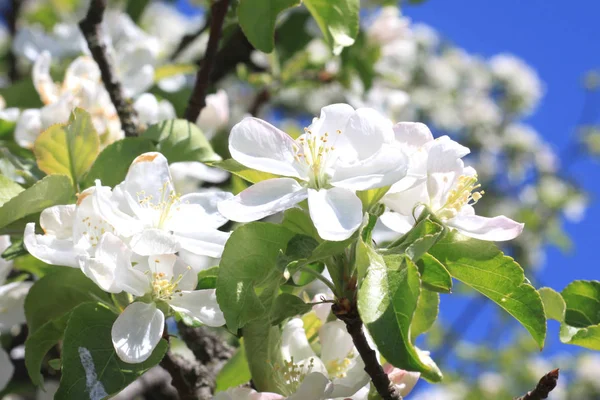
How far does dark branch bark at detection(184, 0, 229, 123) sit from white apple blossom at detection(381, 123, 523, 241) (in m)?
0.52

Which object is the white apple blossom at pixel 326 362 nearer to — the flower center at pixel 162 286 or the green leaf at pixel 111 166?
the flower center at pixel 162 286

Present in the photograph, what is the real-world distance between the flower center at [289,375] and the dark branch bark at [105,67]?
0.56 metres

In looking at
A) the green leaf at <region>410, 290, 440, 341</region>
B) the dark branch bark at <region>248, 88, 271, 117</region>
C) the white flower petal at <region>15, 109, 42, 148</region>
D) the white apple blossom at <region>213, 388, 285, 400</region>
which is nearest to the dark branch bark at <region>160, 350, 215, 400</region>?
the white apple blossom at <region>213, 388, 285, 400</region>

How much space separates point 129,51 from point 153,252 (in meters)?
0.93

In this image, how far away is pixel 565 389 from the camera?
5992mm

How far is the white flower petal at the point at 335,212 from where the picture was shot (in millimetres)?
780

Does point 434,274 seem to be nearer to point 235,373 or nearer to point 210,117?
point 235,373

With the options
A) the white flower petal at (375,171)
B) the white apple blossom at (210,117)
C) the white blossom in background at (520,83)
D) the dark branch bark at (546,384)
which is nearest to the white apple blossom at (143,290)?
the white flower petal at (375,171)

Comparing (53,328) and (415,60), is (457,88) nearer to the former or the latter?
(415,60)

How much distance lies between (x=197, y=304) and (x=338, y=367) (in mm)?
224

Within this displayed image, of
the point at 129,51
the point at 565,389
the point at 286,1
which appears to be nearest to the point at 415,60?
the point at 565,389

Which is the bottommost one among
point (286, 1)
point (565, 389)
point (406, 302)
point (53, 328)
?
point (565, 389)

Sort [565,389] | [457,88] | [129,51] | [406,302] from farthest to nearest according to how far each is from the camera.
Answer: [457,88]
[565,389]
[129,51]
[406,302]

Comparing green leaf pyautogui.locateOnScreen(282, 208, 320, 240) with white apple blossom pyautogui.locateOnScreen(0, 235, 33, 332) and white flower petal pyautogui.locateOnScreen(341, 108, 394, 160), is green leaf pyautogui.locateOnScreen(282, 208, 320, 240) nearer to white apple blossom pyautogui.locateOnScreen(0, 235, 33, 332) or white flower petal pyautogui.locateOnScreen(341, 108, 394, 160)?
white flower petal pyautogui.locateOnScreen(341, 108, 394, 160)
